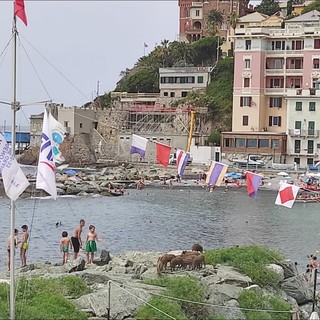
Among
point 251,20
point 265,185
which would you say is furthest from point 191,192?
point 251,20

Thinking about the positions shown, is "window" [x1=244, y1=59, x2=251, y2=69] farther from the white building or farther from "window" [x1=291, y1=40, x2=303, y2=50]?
the white building

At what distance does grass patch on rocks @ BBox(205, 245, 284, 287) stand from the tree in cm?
9568

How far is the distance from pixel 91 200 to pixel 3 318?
47040mm

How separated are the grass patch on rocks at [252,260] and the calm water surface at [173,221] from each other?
30.5ft

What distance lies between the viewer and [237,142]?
82250 millimetres

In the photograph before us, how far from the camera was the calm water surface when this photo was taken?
37.5m

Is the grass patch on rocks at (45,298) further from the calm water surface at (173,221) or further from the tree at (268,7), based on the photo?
the tree at (268,7)

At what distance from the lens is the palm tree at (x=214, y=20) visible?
4358 inches

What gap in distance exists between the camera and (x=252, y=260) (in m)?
21.3

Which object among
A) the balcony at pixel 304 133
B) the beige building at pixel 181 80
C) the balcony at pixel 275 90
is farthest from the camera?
the beige building at pixel 181 80

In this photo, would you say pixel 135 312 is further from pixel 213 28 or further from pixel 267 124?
pixel 213 28

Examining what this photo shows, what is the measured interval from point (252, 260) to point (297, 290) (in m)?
1.72

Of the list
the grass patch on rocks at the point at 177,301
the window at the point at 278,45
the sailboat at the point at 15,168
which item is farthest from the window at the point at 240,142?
the sailboat at the point at 15,168

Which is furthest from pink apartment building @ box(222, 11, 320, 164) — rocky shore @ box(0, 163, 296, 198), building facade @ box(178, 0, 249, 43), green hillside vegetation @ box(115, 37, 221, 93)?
building facade @ box(178, 0, 249, 43)
